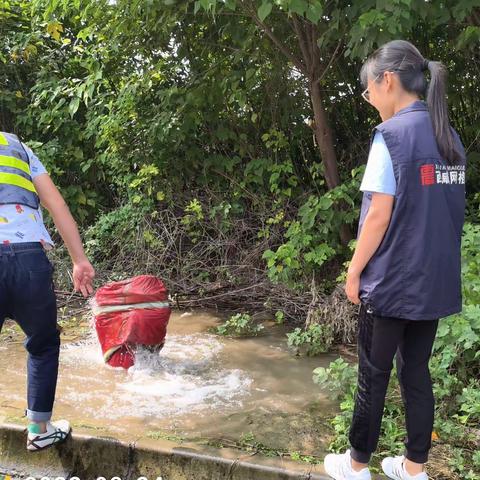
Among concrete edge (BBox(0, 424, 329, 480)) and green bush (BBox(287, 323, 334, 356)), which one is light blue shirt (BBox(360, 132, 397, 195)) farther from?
green bush (BBox(287, 323, 334, 356))

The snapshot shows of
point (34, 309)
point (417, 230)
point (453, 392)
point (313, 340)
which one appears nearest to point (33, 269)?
point (34, 309)

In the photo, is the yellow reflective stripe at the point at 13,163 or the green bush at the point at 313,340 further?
the green bush at the point at 313,340

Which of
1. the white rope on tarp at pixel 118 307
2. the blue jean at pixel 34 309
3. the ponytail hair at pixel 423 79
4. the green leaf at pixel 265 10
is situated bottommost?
the white rope on tarp at pixel 118 307

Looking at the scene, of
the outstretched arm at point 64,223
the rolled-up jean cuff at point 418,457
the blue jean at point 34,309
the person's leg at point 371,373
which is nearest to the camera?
the person's leg at point 371,373

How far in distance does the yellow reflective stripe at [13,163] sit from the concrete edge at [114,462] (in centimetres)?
140

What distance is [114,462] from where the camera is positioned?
2729 mm

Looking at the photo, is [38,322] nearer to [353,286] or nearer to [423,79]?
[353,286]

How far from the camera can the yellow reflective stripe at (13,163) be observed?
2.44m

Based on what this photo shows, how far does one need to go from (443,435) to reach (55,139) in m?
5.33

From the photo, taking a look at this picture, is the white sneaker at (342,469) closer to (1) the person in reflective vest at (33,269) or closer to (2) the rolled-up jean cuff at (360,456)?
(2) the rolled-up jean cuff at (360,456)

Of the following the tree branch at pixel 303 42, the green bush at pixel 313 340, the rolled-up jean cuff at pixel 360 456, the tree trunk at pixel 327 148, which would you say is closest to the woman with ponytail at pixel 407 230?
the rolled-up jean cuff at pixel 360 456

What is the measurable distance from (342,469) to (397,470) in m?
0.24

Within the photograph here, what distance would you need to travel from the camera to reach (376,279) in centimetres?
211

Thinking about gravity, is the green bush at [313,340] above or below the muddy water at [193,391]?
above
